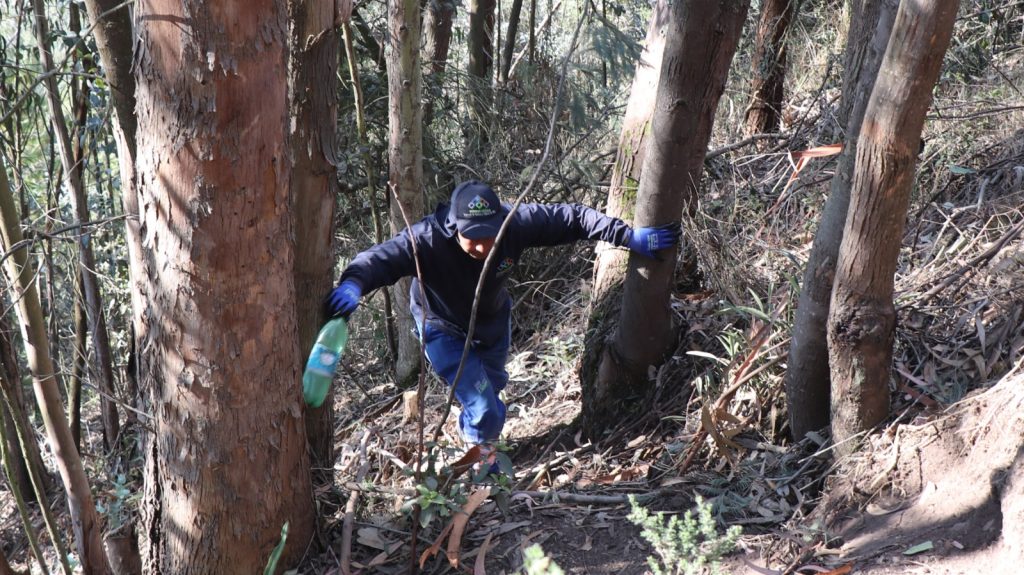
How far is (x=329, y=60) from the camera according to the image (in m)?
3.72

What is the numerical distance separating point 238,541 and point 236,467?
315 mm

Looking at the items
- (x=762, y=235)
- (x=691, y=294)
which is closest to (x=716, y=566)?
(x=691, y=294)

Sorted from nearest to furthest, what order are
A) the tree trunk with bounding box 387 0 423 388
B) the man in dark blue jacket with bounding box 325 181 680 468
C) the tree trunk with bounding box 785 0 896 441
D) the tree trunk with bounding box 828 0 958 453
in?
the tree trunk with bounding box 828 0 958 453, the tree trunk with bounding box 785 0 896 441, the man in dark blue jacket with bounding box 325 181 680 468, the tree trunk with bounding box 387 0 423 388

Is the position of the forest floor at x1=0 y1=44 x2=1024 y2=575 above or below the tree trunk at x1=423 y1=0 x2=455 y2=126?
below

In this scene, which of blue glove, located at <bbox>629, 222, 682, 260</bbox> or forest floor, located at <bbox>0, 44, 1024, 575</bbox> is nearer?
forest floor, located at <bbox>0, 44, 1024, 575</bbox>

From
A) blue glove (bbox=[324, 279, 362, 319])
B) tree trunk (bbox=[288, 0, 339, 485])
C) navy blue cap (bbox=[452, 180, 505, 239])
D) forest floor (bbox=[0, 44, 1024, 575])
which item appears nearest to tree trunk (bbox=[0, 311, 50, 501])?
forest floor (bbox=[0, 44, 1024, 575])

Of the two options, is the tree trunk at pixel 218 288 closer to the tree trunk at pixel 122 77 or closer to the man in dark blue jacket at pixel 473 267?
the man in dark blue jacket at pixel 473 267

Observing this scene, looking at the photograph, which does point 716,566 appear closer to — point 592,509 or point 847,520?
point 847,520

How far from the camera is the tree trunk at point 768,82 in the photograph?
7.39 metres

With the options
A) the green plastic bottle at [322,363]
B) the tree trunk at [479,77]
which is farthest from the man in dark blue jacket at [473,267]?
the tree trunk at [479,77]

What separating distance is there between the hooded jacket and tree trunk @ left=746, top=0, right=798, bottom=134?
3414 mm

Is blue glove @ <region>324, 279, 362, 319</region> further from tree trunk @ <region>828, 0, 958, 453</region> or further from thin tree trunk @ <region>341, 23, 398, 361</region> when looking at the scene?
thin tree trunk @ <region>341, 23, 398, 361</region>

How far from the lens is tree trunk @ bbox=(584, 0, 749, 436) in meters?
4.03

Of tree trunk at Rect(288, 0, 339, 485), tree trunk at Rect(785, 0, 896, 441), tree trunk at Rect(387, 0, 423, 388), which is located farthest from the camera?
tree trunk at Rect(387, 0, 423, 388)
